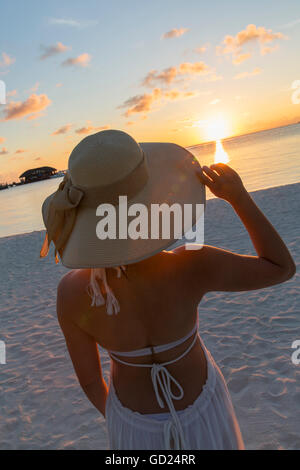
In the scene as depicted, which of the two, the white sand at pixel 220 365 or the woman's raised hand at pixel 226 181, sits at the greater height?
the woman's raised hand at pixel 226 181

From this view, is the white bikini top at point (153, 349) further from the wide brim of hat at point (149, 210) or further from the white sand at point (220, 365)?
the white sand at point (220, 365)

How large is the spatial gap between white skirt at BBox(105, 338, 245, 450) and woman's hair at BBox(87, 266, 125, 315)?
405 mm

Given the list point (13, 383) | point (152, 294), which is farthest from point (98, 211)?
point (13, 383)

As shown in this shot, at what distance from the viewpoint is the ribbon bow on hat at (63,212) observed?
1032 mm

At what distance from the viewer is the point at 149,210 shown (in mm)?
1075

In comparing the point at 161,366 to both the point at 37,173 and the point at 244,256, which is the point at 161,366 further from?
the point at 37,173

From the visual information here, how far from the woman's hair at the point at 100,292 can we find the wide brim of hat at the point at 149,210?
85mm

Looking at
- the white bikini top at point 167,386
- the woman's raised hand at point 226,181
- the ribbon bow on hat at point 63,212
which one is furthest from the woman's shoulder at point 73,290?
the woman's raised hand at point 226,181

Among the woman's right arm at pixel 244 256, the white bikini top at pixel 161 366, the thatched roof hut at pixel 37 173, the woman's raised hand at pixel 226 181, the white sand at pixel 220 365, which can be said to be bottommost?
the white sand at pixel 220 365

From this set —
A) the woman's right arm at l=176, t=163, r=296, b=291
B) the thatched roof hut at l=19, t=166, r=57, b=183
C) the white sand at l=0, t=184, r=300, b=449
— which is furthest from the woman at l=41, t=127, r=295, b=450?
the thatched roof hut at l=19, t=166, r=57, b=183

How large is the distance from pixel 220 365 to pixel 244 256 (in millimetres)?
2709

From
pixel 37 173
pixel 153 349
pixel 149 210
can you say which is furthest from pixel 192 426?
pixel 37 173

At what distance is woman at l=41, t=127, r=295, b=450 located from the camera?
1023 millimetres

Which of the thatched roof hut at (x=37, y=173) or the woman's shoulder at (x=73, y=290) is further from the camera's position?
the thatched roof hut at (x=37, y=173)
